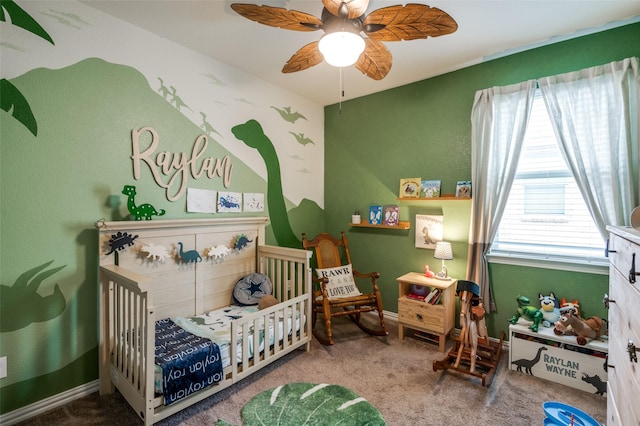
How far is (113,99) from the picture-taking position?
2.08 metres

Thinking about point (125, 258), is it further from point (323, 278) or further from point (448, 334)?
point (448, 334)

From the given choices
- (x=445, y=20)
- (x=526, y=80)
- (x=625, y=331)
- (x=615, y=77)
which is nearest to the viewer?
(x=625, y=331)


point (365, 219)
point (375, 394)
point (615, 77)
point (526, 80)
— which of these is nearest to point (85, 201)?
point (375, 394)

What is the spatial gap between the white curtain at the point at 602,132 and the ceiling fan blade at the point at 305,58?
6.28ft

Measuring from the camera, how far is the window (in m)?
2.33

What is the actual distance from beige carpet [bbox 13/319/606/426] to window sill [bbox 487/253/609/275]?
803mm

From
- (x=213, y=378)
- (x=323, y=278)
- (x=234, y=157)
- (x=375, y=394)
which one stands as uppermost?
(x=234, y=157)

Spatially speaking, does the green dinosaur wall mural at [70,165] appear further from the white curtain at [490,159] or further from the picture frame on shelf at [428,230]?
the white curtain at [490,159]

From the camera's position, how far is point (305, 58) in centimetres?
189

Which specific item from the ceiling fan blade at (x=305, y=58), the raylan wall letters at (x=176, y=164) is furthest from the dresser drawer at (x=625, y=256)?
the raylan wall letters at (x=176, y=164)

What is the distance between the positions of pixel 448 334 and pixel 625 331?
183cm

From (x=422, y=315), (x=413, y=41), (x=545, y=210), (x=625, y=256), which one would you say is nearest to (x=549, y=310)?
(x=545, y=210)

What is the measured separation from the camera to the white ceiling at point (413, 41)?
1.95 metres

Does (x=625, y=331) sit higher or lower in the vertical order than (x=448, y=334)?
higher
